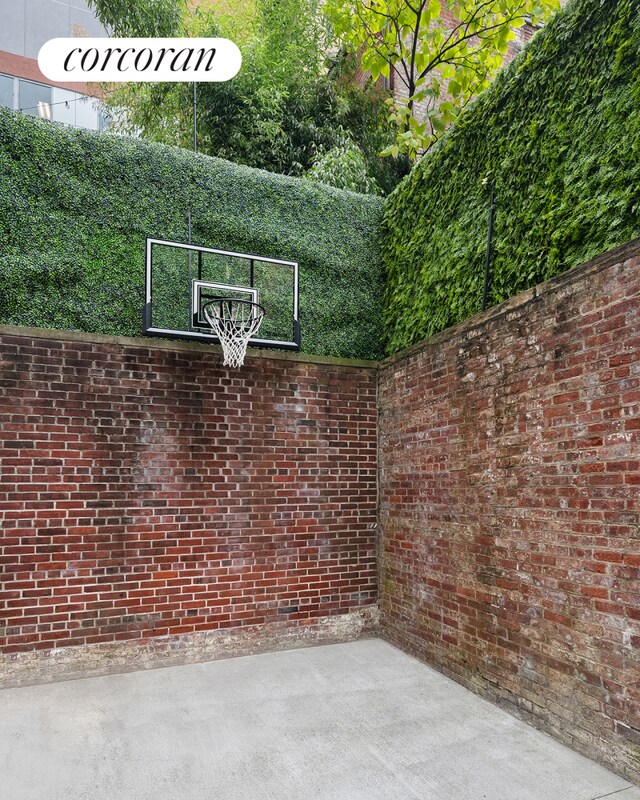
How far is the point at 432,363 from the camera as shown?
475 cm

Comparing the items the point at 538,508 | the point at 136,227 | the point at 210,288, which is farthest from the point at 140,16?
the point at 538,508

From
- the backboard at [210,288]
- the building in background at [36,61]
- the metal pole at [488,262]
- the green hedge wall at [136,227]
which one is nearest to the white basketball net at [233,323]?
the backboard at [210,288]

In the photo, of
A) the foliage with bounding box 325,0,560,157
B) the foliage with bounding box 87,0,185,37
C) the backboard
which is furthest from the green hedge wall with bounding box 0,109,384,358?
the foliage with bounding box 87,0,185,37

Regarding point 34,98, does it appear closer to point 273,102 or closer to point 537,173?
point 273,102

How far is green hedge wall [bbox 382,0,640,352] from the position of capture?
315cm

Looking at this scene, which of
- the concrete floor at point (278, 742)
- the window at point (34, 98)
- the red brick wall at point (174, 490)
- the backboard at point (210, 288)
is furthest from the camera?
the window at point (34, 98)

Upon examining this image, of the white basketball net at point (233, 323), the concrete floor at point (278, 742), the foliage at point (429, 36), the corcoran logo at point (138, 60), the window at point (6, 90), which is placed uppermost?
the window at point (6, 90)

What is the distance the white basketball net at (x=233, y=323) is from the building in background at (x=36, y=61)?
37.6ft

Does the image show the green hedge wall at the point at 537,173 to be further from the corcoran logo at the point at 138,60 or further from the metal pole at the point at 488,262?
the corcoran logo at the point at 138,60

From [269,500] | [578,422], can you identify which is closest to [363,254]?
[269,500]

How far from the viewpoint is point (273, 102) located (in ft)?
26.3

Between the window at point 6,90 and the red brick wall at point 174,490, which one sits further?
the window at point 6,90

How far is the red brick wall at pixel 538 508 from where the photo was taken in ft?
9.70

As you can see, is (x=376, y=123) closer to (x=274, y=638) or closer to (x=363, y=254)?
(x=363, y=254)
